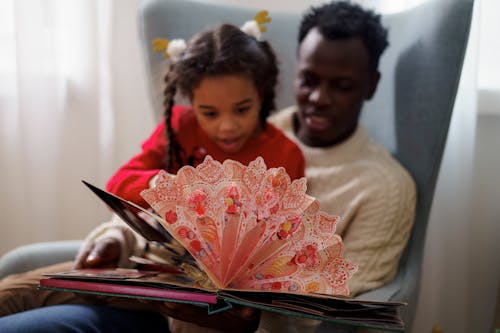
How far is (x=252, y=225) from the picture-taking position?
2.36 ft

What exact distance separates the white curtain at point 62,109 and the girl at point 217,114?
0.56 m

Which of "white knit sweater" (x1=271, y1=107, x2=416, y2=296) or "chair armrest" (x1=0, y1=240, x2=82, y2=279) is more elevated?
"white knit sweater" (x1=271, y1=107, x2=416, y2=296)

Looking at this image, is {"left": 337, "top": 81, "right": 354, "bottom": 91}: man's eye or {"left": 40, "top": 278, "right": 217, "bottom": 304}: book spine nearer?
{"left": 40, "top": 278, "right": 217, "bottom": 304}: book spine

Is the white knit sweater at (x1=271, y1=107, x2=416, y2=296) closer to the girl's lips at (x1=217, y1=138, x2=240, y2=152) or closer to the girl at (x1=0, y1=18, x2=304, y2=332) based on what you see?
the girl at (x1=0, y1=18, x2=304, y2=332)

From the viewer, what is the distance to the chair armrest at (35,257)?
1.07 m

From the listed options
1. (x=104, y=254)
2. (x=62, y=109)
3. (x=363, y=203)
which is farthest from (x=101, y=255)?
(x=62, y=109)

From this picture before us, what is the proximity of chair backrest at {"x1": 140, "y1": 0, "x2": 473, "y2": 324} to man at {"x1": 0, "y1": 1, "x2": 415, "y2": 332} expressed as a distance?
0.15 ft

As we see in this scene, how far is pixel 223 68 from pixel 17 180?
90 cm

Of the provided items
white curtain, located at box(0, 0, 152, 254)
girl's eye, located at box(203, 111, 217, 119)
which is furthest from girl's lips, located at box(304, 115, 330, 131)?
white curtain, located at box(0, 0, 152, 254)

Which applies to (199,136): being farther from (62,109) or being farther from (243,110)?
(62,109)

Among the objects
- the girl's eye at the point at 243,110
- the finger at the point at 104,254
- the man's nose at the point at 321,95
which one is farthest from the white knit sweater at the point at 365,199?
the finger at the point at 104,254

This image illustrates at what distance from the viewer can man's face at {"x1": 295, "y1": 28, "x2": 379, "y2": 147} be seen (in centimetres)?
109

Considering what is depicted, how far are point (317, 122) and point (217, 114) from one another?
227 mm

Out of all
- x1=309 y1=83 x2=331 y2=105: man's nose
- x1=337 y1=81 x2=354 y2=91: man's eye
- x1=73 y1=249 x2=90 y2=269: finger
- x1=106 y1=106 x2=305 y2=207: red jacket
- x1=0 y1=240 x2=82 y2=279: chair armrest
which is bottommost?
x1=0 y1=240 x2=82 y2=279: chair armrest
